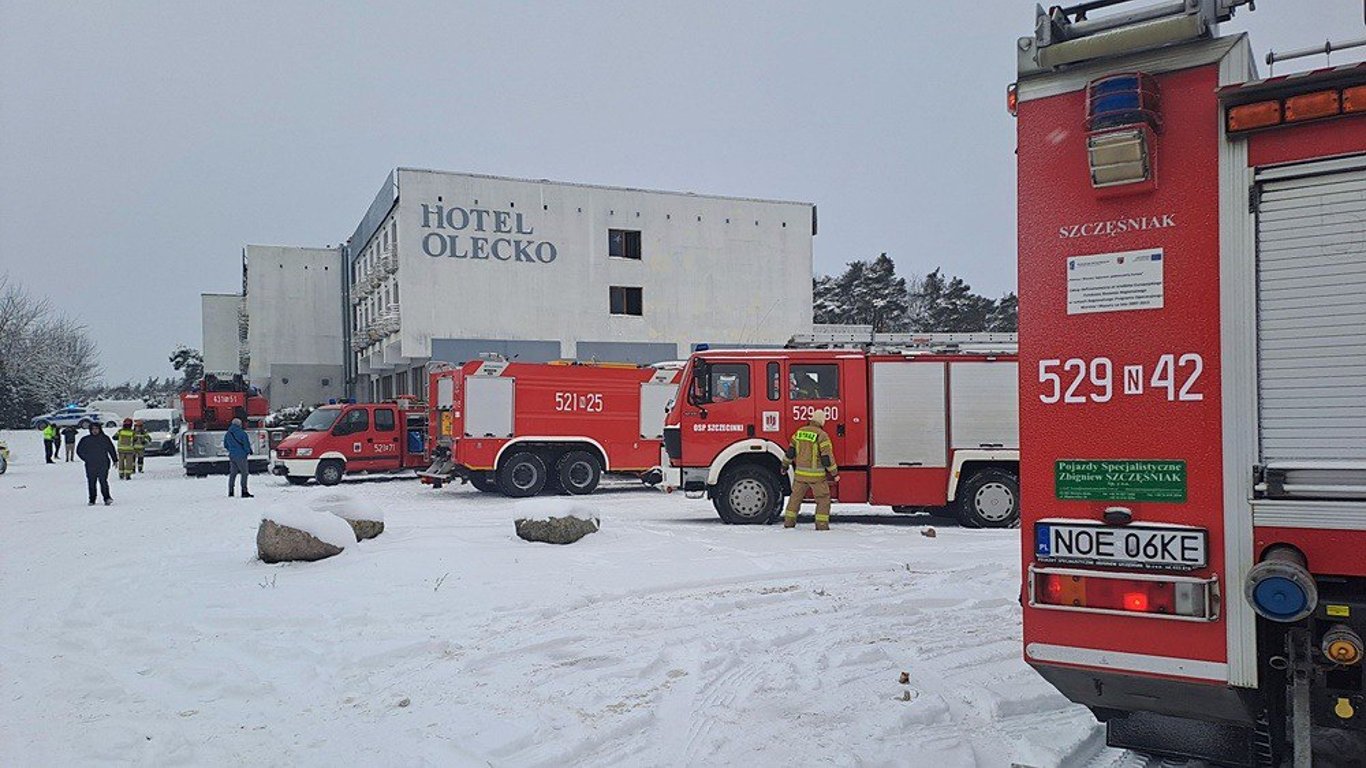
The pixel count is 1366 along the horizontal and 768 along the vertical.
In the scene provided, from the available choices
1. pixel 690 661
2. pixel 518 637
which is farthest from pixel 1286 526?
pixel 518 637

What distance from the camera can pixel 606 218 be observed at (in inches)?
1665

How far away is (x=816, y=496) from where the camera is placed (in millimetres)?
13773

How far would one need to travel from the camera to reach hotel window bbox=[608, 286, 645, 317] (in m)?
42.7

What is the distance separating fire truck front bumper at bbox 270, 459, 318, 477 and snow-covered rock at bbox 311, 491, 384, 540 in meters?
12.1

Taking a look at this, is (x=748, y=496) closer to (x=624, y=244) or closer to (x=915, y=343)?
(x=915, y=343)

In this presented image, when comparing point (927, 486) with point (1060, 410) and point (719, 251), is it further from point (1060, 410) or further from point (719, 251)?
point (719, 251)

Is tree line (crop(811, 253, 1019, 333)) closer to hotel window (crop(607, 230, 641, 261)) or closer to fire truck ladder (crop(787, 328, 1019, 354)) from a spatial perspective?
hotel window (crop(607, 230, 641, 261))

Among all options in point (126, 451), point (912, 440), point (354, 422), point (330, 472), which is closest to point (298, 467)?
point (330, 472)

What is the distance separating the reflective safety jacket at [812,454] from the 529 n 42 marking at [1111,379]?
9494 millimetres

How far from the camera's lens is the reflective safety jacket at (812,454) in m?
13.5

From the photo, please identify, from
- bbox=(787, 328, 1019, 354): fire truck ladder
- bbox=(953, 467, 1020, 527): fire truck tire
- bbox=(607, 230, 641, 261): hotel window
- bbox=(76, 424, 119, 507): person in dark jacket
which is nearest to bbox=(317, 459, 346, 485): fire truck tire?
bbox=(76, 424, 119, 507): person in dark jacket

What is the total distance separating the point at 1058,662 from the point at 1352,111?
2.33 meters

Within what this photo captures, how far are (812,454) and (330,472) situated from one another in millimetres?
14757

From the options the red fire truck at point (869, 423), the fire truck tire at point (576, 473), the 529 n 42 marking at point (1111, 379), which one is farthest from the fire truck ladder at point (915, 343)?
the 529 n 42 marking at point (1111, 379)
